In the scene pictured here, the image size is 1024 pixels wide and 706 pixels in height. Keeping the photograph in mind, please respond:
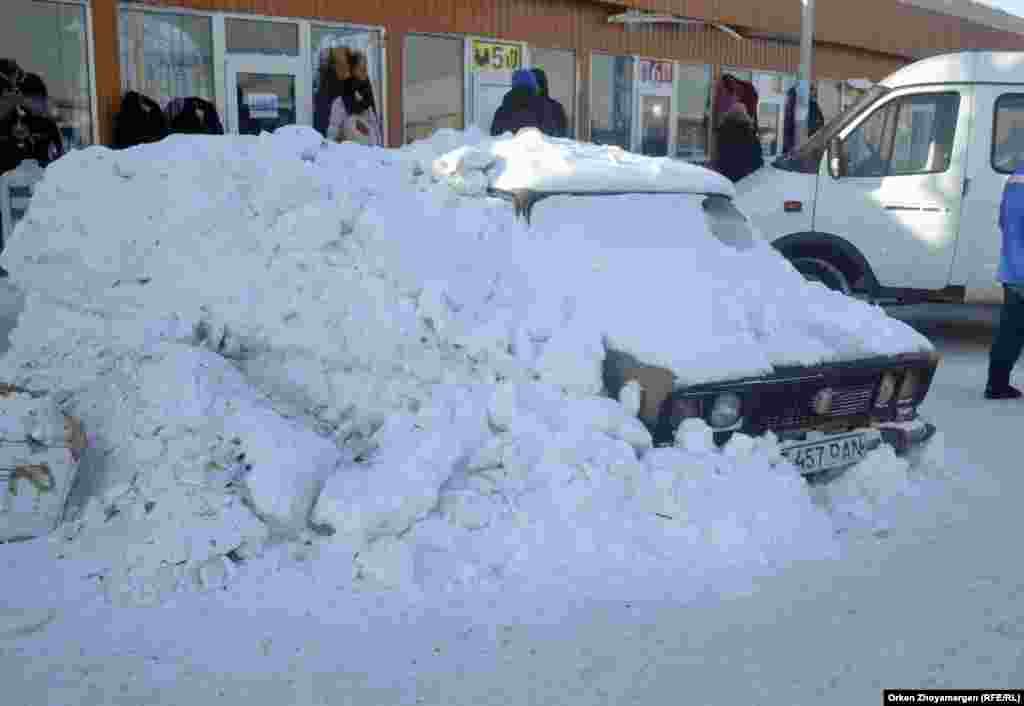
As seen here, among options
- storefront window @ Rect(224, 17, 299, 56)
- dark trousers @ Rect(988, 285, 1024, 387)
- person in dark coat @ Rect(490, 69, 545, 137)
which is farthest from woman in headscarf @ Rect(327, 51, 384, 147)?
dark trousers @ Rect(988, 285, 1024, 387)

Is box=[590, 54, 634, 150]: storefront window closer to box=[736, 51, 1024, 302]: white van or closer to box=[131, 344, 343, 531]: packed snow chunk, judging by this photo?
box=[736, 51, 1024, 302]: white van

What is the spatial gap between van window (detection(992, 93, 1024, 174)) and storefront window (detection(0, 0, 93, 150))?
831 cm

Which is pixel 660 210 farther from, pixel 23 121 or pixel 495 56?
pixel 495 56

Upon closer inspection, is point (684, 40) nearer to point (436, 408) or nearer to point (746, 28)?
point (746, 28)

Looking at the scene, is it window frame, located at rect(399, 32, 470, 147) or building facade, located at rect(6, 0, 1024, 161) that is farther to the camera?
window frame, located at rect(399, 32, 470, 147)

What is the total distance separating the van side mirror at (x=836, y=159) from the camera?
29.9ft

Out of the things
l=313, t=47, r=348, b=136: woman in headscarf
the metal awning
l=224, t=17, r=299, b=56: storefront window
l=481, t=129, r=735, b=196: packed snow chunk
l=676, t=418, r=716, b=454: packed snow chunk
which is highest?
the metal awning

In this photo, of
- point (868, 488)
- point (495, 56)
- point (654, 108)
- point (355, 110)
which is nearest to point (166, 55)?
point (355, 110)

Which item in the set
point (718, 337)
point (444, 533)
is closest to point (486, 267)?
point (718, 337)

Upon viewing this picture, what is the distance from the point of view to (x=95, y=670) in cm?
328

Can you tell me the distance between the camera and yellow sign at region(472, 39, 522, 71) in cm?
1409

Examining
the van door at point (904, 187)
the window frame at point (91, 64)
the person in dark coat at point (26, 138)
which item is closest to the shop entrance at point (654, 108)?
the van door at point (904, 187)

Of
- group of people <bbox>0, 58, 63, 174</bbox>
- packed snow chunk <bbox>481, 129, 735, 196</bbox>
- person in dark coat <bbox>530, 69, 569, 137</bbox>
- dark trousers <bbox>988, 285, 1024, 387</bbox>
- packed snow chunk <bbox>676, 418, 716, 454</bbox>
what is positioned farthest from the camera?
person in dark coat <bbox>530, 69, 569, 137</bbox>

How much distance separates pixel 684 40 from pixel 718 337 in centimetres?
1408
